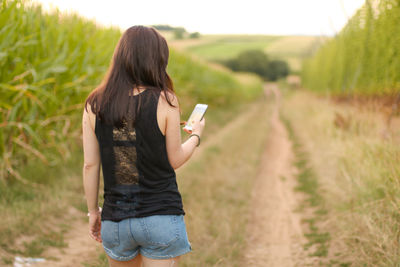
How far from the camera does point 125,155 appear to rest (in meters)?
1.75

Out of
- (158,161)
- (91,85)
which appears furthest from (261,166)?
(158,161)

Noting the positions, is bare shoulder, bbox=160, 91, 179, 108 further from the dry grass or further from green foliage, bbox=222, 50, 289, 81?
green foliage, bbox=222, 50, 289, 81

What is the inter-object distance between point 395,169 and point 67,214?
11.9ft

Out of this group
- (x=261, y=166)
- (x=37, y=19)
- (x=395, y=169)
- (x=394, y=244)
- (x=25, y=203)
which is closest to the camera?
(x=394, y=244)

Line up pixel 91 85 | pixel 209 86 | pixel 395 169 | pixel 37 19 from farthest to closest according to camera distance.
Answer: pixel 209 86 < pixel 91 85 < pixel 37 19 < pixel 395 169

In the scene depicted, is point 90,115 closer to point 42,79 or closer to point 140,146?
point 140,146

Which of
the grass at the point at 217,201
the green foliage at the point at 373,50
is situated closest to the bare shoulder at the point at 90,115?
the grass at the point at 217,201

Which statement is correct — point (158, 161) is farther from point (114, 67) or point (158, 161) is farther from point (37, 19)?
point (37, 19)

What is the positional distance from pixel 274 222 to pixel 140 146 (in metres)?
3.76

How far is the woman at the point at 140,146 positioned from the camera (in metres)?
1.70

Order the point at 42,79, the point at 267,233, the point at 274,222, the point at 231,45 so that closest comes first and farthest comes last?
the point at 42,79 → the point at 267,233 → the point at 274,222 → the point at 231,45

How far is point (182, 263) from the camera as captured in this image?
3.38 meters

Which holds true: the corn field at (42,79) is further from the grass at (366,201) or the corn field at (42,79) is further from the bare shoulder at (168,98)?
the grass at (366,201)

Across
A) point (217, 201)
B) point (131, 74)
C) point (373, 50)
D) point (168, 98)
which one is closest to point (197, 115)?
point (168, 98)
